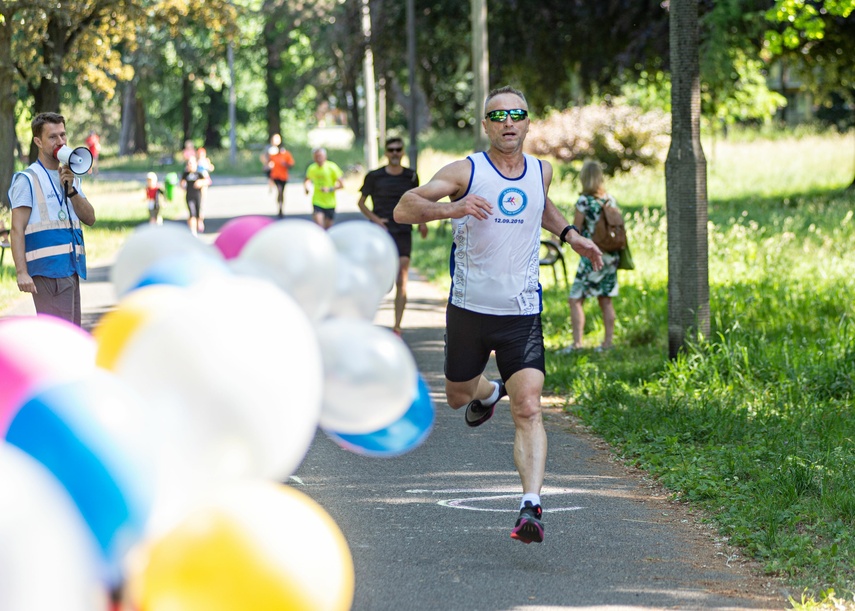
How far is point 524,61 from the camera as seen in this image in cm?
2934

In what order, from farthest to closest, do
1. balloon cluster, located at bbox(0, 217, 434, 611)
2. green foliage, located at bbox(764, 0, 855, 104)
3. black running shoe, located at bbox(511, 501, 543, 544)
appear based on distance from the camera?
green foliage, located at bbox(764, 0, 855, 104), black running shoe, located at bbox(511, 501, 543, 544), balloon cluster, located at bbox(0, 217, 434, 611)

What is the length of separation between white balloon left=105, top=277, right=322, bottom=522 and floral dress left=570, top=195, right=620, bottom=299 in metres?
9.26

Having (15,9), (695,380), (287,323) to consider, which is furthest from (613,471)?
(15,9)

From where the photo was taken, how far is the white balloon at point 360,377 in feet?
10.6

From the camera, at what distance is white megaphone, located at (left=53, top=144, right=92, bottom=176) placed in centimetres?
693

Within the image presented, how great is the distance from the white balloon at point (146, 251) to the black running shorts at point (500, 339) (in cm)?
278

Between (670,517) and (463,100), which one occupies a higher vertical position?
(463,100)

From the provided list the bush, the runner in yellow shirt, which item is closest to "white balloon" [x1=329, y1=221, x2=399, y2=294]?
the runner in yellow shirt

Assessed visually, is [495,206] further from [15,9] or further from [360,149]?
[360,149]

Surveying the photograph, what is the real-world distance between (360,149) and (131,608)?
61104 mm

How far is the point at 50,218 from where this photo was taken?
7.24 meters

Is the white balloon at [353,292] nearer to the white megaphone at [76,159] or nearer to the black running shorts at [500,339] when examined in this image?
the black running shorts at [500,339]

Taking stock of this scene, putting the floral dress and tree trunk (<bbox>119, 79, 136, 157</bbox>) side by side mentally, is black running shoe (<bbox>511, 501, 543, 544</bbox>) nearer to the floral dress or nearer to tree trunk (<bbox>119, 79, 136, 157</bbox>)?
the floral dress

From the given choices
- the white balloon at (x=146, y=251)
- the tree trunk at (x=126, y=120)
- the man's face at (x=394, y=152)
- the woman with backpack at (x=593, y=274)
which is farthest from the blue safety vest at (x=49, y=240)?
the tree trunk at (x=126, y=120)
